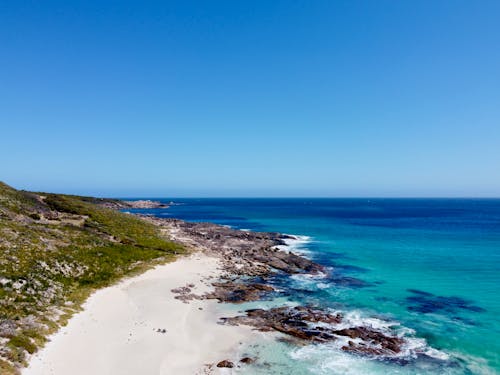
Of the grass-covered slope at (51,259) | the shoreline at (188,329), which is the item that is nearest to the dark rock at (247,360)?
the shoreline at (188,329)

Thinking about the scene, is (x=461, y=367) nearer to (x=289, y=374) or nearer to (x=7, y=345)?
(x=289, y=374)

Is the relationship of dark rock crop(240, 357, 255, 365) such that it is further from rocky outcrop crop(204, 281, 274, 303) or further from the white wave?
the white wave

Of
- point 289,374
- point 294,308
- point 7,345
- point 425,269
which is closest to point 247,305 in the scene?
point 294,308

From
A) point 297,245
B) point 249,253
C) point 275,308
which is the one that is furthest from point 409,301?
point 297,245

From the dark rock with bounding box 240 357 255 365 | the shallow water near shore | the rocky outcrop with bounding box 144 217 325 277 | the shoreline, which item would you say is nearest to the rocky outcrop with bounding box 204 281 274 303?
the shoreline

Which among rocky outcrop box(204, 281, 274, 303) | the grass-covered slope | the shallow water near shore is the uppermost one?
the grass-covered slope

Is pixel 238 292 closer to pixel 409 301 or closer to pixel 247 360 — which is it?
pixel 247 360

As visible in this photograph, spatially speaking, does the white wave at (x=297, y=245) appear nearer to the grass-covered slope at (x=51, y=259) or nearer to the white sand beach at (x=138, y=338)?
the grass-covered slope at (x=51, y=259)
